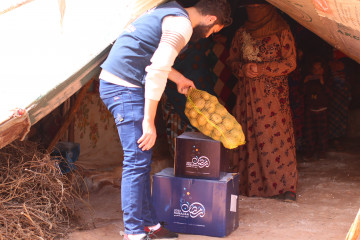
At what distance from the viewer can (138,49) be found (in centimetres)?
256

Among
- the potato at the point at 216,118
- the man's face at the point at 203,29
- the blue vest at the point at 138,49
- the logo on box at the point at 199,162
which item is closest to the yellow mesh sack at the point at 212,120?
the potato at the point at 216,118

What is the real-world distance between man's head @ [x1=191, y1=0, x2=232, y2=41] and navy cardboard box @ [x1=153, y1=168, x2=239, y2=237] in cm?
99

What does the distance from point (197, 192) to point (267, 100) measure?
1.33 m

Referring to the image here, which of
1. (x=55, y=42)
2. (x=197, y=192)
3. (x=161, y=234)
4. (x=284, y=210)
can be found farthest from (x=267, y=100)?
(x=55, y=42)

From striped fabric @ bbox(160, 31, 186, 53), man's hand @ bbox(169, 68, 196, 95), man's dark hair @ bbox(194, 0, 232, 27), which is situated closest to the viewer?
striped fabric @ bbox(160, 31, 186, 53)

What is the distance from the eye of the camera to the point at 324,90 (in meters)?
5.70

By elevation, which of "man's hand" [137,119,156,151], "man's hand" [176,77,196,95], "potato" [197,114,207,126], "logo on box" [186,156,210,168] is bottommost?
"logo on box" [186,156,210,168]

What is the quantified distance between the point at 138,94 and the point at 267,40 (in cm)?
173

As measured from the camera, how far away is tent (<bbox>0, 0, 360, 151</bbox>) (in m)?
2.60

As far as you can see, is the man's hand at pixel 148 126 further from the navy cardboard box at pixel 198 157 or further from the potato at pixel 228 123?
the potato at pixel 228 123

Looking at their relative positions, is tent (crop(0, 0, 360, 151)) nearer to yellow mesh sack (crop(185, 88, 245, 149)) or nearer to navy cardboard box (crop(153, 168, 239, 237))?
yellow mesh sack (crop(185, 88, 245, 149))

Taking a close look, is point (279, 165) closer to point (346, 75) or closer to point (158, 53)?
point (158, 53)

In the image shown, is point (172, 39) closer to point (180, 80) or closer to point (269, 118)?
point (180, 80)

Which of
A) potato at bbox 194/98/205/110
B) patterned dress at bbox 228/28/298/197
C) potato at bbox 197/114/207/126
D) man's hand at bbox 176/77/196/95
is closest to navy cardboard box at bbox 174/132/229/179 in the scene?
potato at bbox 197/114/207/126
